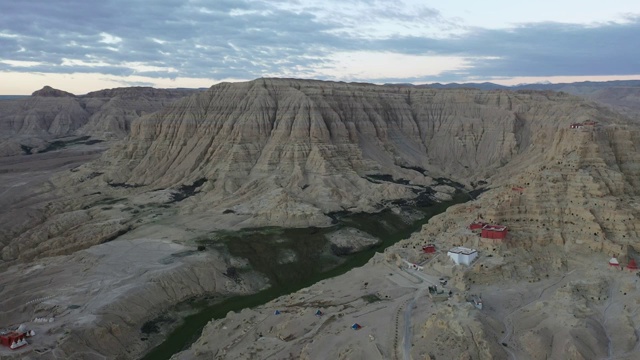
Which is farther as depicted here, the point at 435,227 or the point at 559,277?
the point at 435,227

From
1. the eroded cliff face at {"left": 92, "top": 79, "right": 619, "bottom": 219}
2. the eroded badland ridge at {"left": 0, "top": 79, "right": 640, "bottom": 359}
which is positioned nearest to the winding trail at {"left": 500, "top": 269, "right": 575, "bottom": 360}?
the eroded badland ridge at {"left": 0, "top": 79, "right": 640, "bottom": 359}

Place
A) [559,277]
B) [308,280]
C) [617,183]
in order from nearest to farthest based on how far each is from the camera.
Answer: [559,277] < [617,183] < [308,280]

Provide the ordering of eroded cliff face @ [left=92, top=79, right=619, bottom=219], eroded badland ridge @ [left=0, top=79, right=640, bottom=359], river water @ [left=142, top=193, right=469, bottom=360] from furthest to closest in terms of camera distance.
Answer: eroded cliff face @ [left=92, top=79, right=619, bottom=219] < river water @ [left=142, top=193, right=469, bottom=360] < eroded badland ridge @ [left=0, top=79, right=640, bottom=359]

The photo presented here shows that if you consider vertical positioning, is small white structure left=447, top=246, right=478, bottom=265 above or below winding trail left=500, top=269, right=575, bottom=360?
above

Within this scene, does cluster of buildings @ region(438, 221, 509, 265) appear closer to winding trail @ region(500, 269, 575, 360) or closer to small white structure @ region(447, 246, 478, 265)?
small white structure @ region(447, 246, 478, 265)

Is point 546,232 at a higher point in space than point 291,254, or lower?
higher

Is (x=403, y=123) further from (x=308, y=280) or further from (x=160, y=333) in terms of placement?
(x=160, y=333)

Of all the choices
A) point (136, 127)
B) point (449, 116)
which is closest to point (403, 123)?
point (449, 116)
